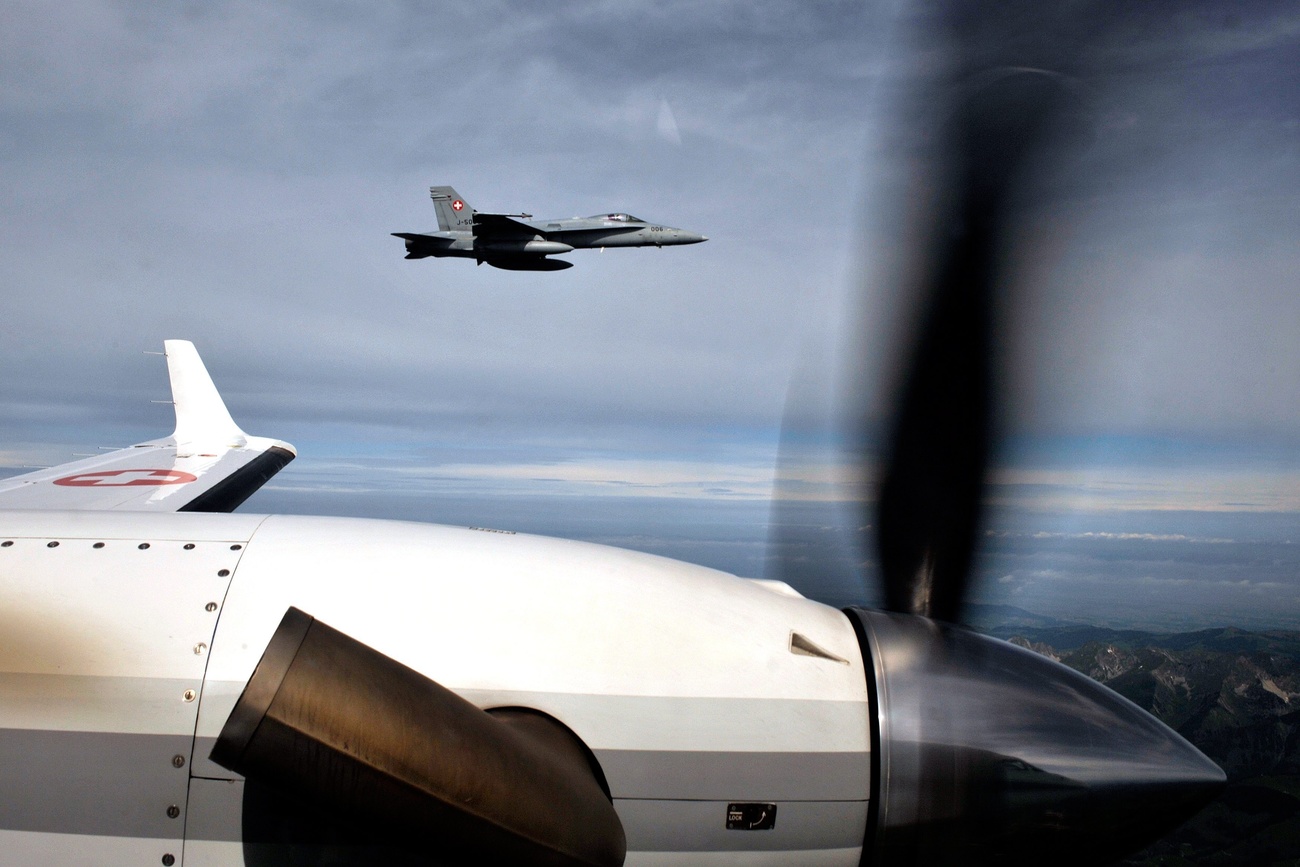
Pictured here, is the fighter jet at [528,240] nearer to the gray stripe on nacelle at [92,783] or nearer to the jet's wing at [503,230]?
the jet's wing at [503,230]

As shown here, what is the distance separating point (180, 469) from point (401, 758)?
8997 mm

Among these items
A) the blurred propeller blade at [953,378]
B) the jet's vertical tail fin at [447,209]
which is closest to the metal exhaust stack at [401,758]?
the blurred propeller blade at [953,378]

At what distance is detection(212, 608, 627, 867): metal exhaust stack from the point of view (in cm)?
198

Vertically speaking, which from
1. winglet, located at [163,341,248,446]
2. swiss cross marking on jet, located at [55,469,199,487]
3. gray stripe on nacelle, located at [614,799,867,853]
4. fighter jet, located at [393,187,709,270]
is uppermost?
fighter jet, located at [393,187,709,270]

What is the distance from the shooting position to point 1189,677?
26047mm

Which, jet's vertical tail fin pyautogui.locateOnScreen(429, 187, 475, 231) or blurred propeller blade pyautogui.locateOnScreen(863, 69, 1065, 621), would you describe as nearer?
blurred propeller blade pyautogui.locateOnScreen(863, 69, 1065, 621)

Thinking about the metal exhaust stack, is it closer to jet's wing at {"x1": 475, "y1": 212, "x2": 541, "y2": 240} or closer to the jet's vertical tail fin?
jet's wing at {"x1": 475, "y1": 212, "x2": 541, "y2": 240}

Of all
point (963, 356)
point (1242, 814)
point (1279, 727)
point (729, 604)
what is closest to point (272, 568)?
point (729, 604)

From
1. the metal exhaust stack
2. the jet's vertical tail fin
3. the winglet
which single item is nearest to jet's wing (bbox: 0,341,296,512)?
the winglet

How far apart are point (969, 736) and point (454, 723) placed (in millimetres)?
2039

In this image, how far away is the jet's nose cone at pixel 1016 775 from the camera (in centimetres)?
311

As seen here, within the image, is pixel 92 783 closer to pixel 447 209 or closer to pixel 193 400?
pixel 193 400

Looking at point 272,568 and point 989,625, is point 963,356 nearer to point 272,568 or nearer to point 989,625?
point 989,625

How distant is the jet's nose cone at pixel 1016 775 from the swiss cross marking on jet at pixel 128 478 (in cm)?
797
